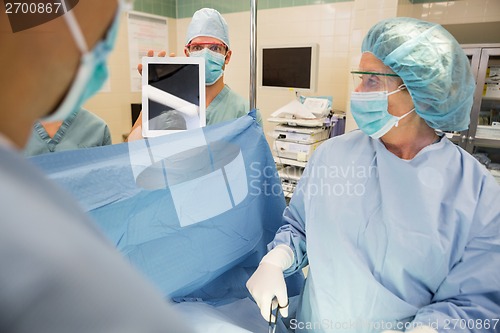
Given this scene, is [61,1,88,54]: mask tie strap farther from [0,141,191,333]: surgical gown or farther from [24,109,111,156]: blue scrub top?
[24,109,111,156]: blue scrub top

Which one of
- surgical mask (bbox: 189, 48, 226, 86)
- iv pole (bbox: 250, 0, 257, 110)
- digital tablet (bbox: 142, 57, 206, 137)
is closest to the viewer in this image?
digital tablet (bbox: 142, 57, 206, 137)

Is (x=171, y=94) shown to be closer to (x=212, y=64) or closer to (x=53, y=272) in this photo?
(x=212, y=64)

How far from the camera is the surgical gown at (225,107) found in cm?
183

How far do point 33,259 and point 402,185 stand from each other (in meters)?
0.98

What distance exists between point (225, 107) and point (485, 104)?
2.53 metres

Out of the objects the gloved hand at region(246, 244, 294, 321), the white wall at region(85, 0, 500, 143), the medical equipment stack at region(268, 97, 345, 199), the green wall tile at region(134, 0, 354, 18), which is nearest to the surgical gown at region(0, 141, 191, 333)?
the gloved hand at region(246, 244, 294, 321)

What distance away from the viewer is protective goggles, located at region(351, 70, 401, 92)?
107cm

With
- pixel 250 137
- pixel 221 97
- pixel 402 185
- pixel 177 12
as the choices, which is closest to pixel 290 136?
pixel 221 97

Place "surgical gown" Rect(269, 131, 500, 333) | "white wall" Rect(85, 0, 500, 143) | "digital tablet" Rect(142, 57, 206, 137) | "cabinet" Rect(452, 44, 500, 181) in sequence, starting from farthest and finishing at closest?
"white wall" Rect(85, 0, 500, 143) → "cabinet" Rect(452, 44, 500, 181) → "digital tablet" Rect(142, 57, 206, 137) → "surgical gown" Rect(269, 131, 500, 333)

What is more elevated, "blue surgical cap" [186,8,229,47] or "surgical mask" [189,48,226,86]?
"blue surgical cap" [186,8,229,47]

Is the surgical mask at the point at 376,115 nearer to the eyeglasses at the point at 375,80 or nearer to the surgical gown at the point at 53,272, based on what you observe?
the eyeglasses at the point at 375,80

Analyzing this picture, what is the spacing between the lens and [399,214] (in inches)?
36.6

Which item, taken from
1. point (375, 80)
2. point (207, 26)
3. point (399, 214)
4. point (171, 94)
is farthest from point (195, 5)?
point (399, 214)

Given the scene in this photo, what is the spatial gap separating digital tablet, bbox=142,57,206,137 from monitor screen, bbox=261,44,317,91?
2054 mm
